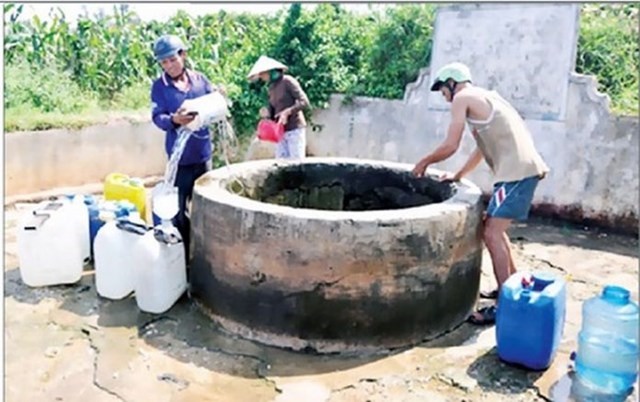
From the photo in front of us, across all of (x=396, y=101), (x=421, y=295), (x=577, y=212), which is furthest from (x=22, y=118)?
(x=577, y=212)

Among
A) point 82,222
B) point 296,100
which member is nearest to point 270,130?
point 296,100

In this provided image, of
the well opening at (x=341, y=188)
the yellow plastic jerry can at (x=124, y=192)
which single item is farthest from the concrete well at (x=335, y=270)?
the yellow plastic jerry can at (x=124, y=192)

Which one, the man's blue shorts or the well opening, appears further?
the well opening

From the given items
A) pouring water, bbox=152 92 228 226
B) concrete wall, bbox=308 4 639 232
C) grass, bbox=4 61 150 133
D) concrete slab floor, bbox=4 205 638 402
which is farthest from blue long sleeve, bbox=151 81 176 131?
concrete wall, bbox=308 4 639 232

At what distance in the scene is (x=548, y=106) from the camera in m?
6.61

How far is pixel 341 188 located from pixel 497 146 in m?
1.50

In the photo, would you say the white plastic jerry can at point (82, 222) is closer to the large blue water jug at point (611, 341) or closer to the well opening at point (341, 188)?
the well opening at point (341, 188)

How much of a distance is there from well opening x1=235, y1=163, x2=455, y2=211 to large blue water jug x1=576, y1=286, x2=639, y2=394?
1.83 m

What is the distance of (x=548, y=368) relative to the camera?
3.47 metres

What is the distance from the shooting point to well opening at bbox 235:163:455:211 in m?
4.86

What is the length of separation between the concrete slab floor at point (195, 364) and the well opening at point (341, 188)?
1.18 meters

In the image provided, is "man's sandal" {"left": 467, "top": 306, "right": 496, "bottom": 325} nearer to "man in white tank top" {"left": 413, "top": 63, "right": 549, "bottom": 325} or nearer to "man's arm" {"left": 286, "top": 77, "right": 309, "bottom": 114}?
"man in white tank top" {"left": 413, "top": 63, "right": 549, "bottom": 325}

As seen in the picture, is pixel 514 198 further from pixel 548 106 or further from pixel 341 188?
pixel 548 106

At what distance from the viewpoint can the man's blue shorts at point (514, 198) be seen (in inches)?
153
